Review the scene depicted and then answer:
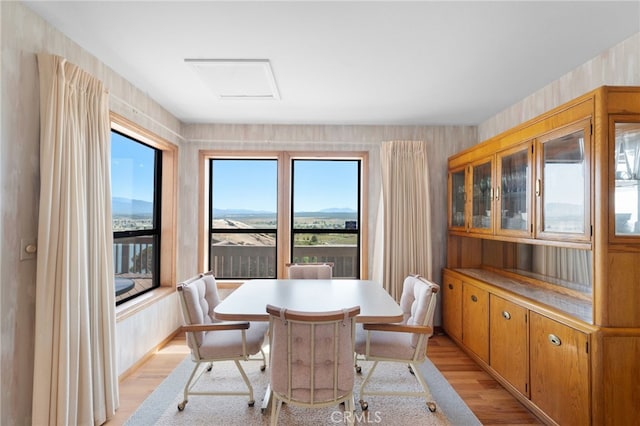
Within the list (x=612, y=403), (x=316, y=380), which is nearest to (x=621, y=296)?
(x=612, y=403)

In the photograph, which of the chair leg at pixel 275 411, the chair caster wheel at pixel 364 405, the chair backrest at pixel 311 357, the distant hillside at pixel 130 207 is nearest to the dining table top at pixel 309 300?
the chair backrest at pixel 311 357

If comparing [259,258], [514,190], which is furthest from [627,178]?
[259,258]

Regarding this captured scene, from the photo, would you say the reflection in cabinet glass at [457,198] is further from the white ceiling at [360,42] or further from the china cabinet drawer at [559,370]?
the china cabinet drawer at [559,370]

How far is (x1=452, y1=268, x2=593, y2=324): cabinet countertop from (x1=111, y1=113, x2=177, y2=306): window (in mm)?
3270

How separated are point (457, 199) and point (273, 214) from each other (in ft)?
7.32

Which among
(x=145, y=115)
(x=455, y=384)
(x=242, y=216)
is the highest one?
(x=145, y=115)

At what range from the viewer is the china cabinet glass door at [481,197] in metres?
3.03

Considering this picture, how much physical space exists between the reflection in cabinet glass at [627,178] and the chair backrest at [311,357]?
1532 mm

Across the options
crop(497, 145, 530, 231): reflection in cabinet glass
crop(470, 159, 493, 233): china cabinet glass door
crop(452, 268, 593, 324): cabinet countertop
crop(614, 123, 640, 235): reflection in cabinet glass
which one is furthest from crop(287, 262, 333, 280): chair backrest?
crop(614, 123, 640, 235): reflection in cabinet glass

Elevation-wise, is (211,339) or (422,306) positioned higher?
(422,306)

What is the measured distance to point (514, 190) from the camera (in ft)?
8.69

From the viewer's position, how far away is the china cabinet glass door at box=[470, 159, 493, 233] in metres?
3.03

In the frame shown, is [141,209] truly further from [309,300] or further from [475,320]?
[475,320]

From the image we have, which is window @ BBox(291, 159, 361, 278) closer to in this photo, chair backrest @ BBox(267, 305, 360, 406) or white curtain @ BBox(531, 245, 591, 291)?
white curtain @ BBox(531, 245, 591, 291)
